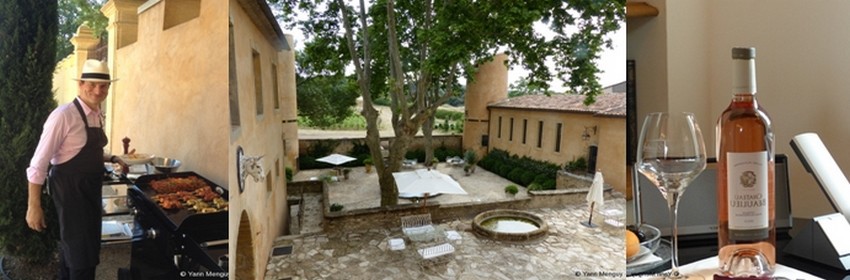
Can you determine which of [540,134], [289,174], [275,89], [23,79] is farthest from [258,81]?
[540,134]

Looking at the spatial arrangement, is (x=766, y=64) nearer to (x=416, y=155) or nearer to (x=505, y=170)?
(x=505, y=170)

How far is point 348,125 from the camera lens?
50.3 inches

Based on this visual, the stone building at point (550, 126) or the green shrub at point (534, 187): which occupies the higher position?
the stone building at point (550, 126)

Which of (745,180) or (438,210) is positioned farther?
(438,210)

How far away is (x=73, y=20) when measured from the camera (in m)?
1.01

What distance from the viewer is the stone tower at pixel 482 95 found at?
1395mm

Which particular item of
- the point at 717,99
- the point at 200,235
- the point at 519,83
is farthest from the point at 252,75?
the point at 717,99

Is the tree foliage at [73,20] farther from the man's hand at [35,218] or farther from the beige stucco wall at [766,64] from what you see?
the beige stucco wall at [766,64]

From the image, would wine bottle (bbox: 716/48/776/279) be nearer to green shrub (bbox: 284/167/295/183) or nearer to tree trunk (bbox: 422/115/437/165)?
tree trunk (bbox: 422/115/437/165)

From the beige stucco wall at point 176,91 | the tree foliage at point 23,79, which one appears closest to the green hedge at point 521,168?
the beige stucco wall at point 176,91

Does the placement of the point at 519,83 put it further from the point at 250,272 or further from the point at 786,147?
the point at 786,147

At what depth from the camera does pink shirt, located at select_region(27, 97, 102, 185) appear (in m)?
0.99

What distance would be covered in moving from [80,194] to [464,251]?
3.32ft

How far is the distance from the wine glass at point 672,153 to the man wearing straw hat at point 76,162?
4.07 ft
